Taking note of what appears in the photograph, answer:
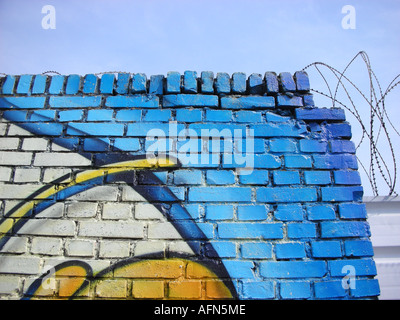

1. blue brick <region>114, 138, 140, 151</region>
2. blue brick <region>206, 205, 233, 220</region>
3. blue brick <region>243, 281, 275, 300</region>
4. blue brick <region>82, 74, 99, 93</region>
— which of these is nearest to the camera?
blue brick <region>243, 281, 275, 300</region>

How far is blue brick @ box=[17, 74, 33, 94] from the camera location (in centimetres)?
159

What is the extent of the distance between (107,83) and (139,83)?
204 millimetres

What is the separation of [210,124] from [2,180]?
126 centimetres

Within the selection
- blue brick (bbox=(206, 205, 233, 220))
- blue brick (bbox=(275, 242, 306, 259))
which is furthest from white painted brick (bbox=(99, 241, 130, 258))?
blue brick (bbox=(275, 242, 306, 259))

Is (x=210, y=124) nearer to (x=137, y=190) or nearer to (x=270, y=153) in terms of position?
(x=270, y=153)

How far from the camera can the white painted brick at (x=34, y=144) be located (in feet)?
4.89

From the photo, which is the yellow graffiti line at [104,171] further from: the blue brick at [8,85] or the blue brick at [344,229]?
the blue brick at [344,229]

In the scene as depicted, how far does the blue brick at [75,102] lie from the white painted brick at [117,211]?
0.64 meters

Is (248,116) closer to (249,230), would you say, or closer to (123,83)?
(249,230)

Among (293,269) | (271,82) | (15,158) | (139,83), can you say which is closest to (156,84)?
(139,83)

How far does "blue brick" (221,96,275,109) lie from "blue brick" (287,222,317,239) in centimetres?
72

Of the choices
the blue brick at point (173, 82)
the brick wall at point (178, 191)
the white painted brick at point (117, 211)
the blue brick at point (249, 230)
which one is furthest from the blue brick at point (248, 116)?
the white painted brick at point (117, 211)

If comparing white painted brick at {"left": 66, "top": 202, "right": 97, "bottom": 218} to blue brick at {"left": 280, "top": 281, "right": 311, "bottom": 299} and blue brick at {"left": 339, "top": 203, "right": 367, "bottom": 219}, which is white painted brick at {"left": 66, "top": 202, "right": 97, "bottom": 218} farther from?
blue brick at {"left": 339, "top": 203, "right": 367, "bottom": 219}

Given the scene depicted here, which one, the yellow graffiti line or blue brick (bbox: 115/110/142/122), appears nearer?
the yellow graffiti line
